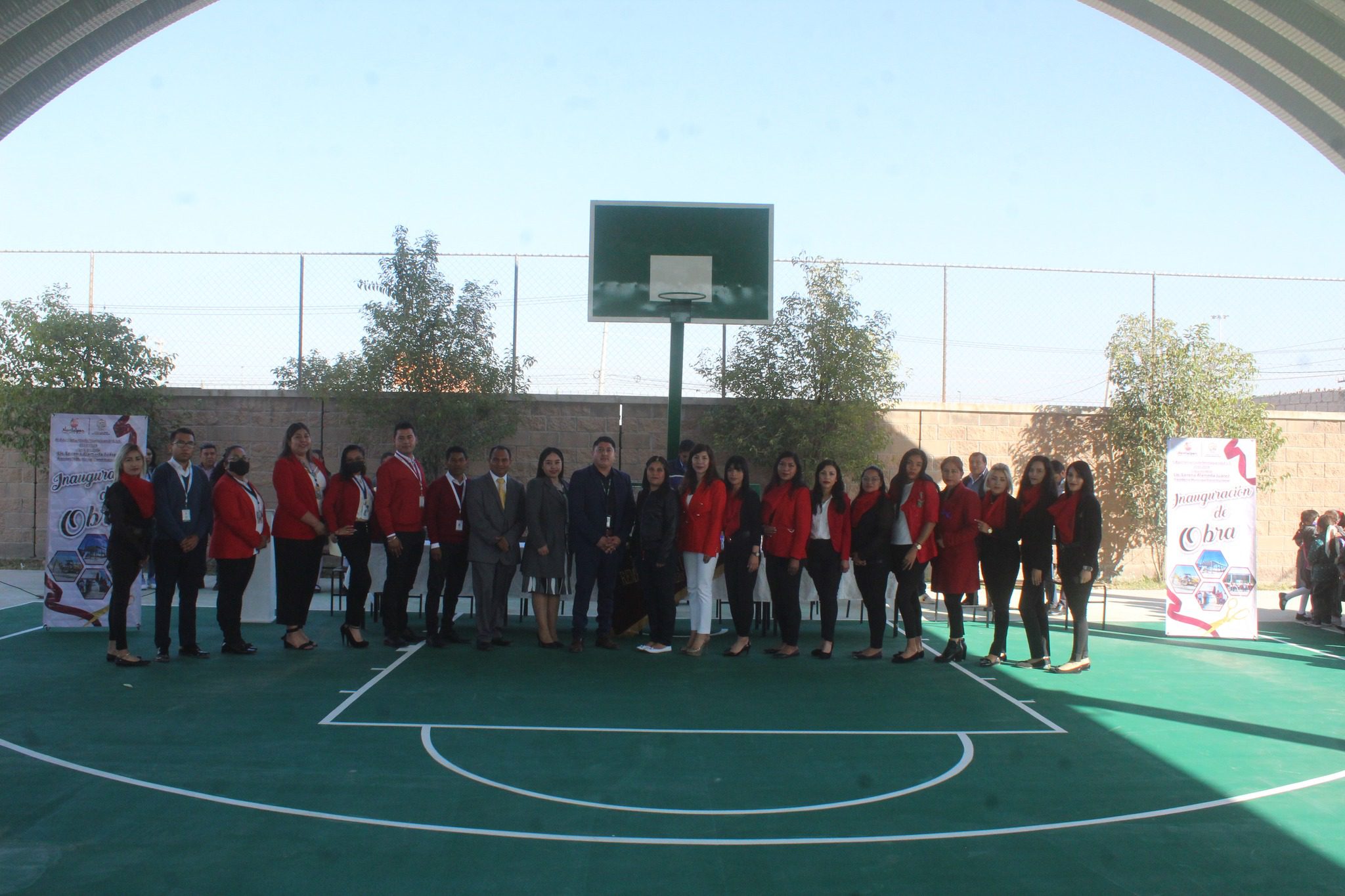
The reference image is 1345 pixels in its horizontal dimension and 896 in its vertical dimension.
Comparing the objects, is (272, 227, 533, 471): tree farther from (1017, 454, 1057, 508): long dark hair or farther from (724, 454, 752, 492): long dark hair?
(1017, 454, 1057, 508): long dark hair

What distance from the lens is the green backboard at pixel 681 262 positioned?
1103cm

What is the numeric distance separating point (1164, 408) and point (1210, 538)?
4.07m

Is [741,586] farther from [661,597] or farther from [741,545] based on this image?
[661,597]

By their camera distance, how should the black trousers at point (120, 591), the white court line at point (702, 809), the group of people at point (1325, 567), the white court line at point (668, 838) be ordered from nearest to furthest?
the white court line at point (668, 838) → the white court line at point (702, 809) → the black trousers at point (120, 591) → the group of people at point (1325, 567)

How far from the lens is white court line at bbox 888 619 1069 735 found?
6.77 metres

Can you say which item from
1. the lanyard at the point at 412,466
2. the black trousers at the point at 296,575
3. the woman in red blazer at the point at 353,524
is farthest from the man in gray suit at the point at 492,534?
the black trousers at the point at 296,575

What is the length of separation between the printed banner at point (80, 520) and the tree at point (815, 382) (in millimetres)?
7143

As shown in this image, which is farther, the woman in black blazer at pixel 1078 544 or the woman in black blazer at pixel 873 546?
Result: the woman in black blazer at pixel 873 546

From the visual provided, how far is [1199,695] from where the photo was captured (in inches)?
311

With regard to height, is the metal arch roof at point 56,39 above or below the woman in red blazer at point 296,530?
above

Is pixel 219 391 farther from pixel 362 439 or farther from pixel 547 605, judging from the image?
pixel 547 605

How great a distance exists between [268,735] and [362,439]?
8.25 meters

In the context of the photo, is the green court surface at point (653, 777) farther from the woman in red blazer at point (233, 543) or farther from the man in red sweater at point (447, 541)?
the man in red sweater at point (447, 541)

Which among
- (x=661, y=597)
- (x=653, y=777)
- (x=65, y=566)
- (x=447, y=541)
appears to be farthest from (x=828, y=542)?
(x=65, y=566)
